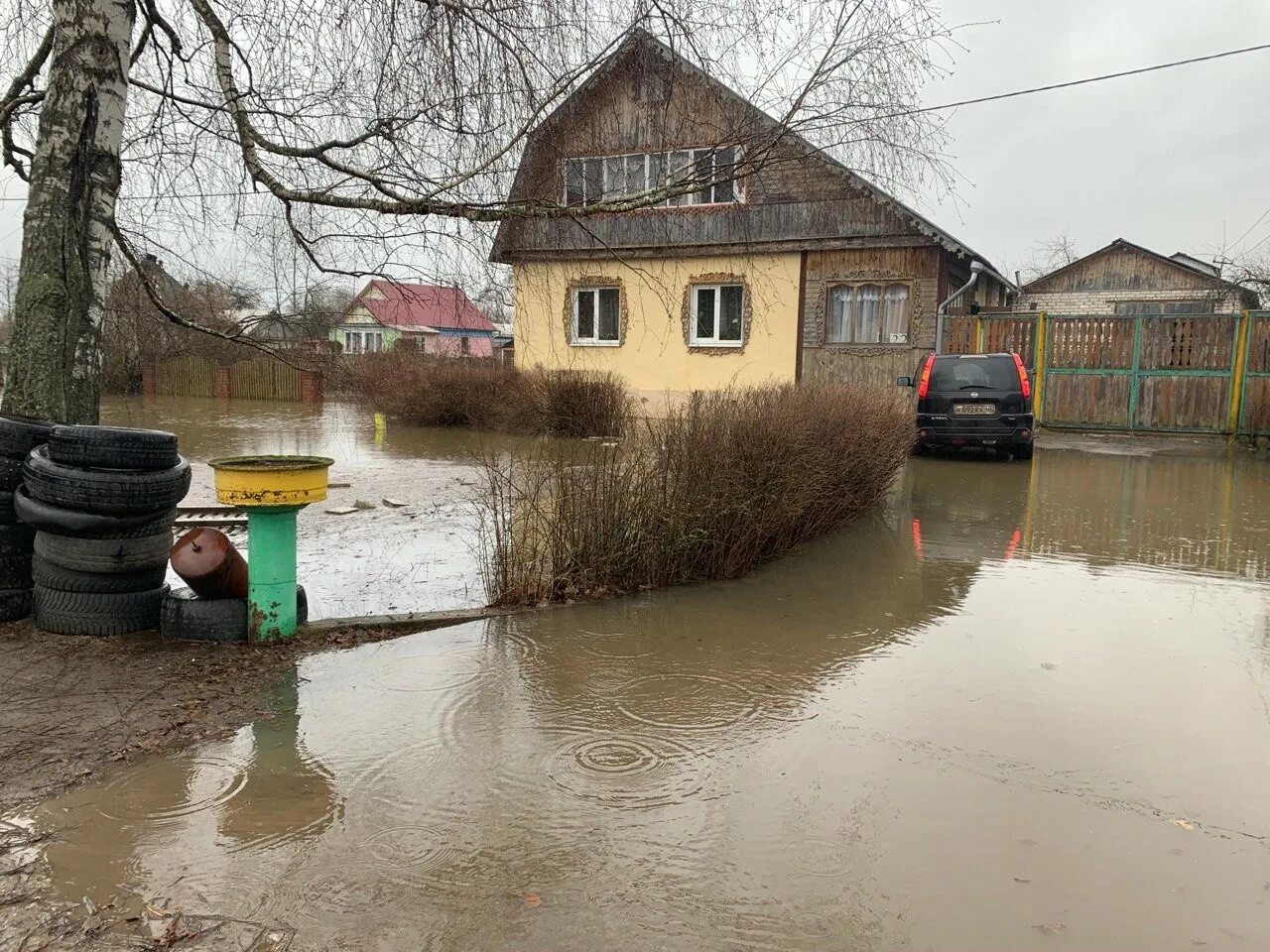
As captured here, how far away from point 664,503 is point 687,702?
6.97 feet

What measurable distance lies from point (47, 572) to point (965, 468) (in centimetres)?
1181

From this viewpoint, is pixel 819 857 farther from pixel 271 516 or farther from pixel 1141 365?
pixel 1141 365

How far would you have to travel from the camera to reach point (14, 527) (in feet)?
16.8

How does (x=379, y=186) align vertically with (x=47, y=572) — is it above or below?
above

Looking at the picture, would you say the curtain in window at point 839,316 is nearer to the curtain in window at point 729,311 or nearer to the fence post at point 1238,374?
the curtain in window at point 729,311

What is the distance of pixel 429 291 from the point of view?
6.07 meters

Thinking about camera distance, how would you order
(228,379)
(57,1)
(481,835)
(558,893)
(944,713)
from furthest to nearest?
(228,379), (57,1), (944,713), (481,835), (558,893)

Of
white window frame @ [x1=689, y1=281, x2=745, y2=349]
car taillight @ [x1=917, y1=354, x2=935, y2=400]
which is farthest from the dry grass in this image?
car taillight @ [x1=917, y1=354, x2=935, y2=400]

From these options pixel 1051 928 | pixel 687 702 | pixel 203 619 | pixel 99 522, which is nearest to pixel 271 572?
pixel 203 619

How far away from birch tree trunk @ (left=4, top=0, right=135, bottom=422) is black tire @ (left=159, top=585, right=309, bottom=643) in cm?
153

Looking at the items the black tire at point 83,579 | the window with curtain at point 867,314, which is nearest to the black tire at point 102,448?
the black tire at point 83,579

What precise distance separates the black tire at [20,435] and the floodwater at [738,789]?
80.5 inches

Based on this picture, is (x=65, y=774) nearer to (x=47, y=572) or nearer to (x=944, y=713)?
(x=47, y=572)

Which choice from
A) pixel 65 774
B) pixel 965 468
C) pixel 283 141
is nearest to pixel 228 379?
pixel 965 468
